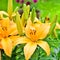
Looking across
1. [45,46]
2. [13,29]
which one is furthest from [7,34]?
→ [45,46]

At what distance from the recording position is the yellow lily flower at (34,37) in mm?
927

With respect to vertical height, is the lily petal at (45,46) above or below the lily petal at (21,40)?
below

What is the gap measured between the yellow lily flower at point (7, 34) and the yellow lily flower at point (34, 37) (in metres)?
0.02

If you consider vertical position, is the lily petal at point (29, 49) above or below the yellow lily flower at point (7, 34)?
below

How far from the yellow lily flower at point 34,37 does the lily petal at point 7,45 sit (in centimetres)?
2

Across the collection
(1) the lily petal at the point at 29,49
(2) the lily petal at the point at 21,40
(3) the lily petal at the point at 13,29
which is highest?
(3) the lily petal at the point at 13,29

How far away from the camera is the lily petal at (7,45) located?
3.01 ft

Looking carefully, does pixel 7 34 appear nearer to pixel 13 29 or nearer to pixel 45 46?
pixel 13 29

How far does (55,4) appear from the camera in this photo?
3.93 meters

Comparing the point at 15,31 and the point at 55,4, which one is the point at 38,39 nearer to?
the point at 15,31

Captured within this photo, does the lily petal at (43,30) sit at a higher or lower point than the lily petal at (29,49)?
higher

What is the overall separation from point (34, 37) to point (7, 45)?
0.09m

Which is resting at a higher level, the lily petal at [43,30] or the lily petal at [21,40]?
the lily petal at [43,30]

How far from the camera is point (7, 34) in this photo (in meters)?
0.97
